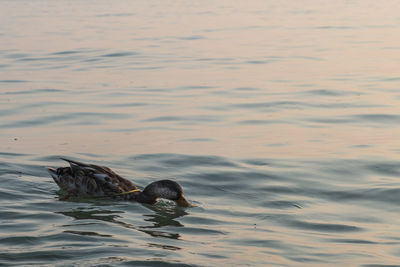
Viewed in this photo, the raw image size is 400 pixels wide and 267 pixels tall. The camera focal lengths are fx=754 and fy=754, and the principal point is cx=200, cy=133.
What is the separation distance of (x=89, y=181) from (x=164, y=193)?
47.1 inches

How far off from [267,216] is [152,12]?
28354 millimetres

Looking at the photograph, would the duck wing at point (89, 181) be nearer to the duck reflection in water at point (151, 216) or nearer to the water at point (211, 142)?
the water at point (211, 142)

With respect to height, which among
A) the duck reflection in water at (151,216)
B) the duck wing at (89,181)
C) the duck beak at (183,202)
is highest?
the duck wing at (89,181)

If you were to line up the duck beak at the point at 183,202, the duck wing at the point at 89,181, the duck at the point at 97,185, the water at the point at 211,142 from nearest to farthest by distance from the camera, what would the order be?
the water at the point at 211,142 < the duck beak at the point at 183,202 < the duck at the point at 97,185 < the duck wing at the point at 89,181

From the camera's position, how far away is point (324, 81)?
60.7 feet

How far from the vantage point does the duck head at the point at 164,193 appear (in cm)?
932

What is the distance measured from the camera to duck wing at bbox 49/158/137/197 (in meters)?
9.83

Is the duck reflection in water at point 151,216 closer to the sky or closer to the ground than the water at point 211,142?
closer to the ground

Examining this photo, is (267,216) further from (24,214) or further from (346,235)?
(24,214)

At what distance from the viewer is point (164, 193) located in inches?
369

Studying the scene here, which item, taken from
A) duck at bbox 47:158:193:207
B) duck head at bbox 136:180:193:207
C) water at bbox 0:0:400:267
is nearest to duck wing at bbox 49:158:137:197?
duck at bbox 47:158:193:207

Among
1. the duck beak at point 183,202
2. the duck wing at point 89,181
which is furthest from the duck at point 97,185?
the duck beak at point 183,202

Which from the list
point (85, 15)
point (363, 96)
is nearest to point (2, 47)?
point (85, 15)

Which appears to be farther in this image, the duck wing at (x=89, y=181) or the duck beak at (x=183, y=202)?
the duck wing at (x=89, y=181)
